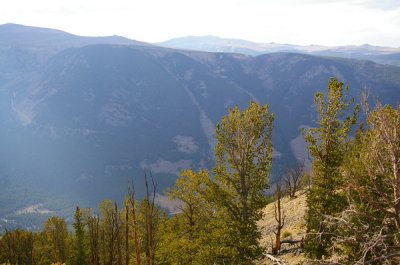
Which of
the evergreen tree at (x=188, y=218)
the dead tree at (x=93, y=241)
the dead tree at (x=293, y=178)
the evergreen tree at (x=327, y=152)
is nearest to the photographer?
the dead tree at (x=93, y=241)

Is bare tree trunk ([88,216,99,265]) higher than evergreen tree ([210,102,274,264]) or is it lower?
higher

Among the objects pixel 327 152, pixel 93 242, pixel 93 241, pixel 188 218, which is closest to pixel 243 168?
pixel 327 152

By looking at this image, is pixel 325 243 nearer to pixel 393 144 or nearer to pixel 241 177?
pixel 241 177

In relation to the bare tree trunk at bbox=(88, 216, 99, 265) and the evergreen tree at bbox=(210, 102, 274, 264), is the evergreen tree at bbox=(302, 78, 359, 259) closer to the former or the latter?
the evergreen tree at bbox=(210, 102, 274, 264)

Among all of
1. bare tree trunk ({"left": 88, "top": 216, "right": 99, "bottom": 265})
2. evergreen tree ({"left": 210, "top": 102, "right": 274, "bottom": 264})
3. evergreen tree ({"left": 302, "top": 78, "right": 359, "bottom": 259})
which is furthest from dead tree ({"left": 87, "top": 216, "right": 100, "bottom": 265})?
evergreen tree ({"left": 302, "top": 78, "right": 359, "bottom": 259})

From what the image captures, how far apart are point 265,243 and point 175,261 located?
64.6 feet

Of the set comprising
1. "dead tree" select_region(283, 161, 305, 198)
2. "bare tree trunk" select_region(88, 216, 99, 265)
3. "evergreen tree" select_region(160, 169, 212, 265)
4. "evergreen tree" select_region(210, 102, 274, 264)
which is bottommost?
"dead tree" select_region(283, 161, 305, 198)

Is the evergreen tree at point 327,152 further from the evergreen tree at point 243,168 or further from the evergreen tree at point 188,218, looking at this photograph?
the evergreen tree at point 188,218

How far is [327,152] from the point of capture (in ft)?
105

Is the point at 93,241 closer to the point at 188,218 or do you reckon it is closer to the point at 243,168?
the point at 243,168

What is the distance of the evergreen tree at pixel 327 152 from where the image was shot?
102 feet

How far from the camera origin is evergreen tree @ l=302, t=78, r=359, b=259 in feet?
102

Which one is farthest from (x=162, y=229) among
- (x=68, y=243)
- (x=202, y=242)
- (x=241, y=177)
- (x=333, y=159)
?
(x=68, y=243)

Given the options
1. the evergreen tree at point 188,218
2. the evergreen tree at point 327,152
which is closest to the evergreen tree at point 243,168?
the evergreen tree at point 188,218
